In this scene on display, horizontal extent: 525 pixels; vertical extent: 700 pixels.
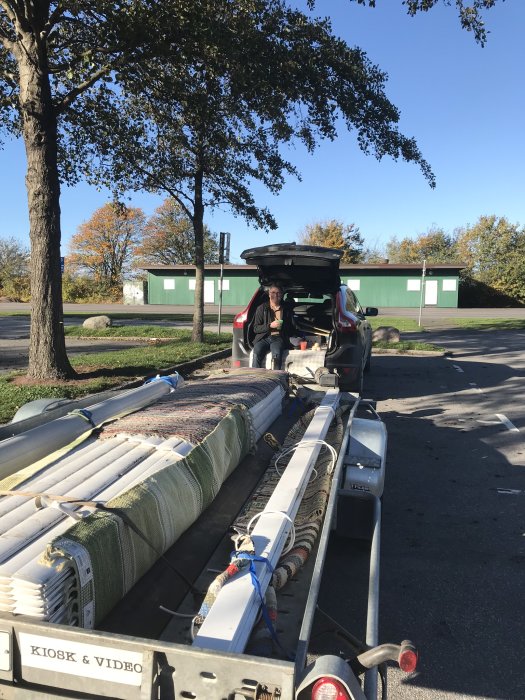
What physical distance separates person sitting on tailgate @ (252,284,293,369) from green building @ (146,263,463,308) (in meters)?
30.3

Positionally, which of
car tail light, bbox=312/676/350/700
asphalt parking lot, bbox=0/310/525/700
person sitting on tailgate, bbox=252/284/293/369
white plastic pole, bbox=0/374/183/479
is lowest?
asphalt parking lot, bbox=0/310/525/700

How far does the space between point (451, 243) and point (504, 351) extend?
55062mm

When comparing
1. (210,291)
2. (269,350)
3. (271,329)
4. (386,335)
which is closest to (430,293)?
(210,291)

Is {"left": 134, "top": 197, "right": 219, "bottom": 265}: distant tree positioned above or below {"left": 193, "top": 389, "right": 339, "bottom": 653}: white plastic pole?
above

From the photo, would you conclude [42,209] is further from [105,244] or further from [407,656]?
[105,244]

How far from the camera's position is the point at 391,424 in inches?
283

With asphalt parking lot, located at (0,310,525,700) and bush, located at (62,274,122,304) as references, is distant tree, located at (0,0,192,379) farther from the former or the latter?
bush, located at (62,274,122,304)

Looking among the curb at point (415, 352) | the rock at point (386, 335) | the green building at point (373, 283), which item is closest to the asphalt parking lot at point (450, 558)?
the curb at point (415, 352)

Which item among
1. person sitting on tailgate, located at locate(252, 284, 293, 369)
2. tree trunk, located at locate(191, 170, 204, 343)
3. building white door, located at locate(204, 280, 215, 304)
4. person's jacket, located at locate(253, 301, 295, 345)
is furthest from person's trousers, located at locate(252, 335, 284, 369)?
building white door, located at locate(204, 280, 215, 304)

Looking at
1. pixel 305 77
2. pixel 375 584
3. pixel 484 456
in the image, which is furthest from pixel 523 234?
pixel 375 584

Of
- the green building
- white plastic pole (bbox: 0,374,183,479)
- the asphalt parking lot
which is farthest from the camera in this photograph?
the green building

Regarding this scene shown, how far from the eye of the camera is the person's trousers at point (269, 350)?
24.0 feet

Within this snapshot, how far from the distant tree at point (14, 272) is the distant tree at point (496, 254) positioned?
38.4 metres

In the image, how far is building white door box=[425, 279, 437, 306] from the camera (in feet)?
127
